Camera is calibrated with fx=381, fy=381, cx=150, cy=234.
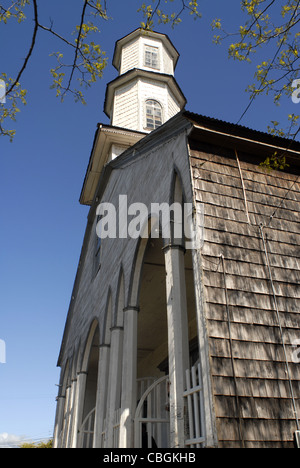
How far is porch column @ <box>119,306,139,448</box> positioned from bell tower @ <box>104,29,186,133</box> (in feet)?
34.9

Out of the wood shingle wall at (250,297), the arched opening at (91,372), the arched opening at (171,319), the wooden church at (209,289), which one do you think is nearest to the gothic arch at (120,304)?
the wooden church at (209,289)

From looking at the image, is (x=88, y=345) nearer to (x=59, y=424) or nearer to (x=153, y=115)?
(x=59, y=424)

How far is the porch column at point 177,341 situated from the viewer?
5.20m

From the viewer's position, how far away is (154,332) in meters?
13.5

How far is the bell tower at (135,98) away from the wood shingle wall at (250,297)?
30.9 feet

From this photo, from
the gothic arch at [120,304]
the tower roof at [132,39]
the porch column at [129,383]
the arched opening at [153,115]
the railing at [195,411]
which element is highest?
the tower roof at [132,39]

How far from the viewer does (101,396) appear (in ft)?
31.9

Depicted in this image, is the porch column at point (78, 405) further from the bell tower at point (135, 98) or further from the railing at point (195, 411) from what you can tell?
the bell tower at point (135, 98)

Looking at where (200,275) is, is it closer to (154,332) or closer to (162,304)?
(162,304)

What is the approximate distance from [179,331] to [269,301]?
1493 millimetres

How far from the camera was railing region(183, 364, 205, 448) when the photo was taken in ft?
15.8

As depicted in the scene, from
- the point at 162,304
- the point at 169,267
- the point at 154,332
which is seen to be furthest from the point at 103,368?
the point at 169,267
